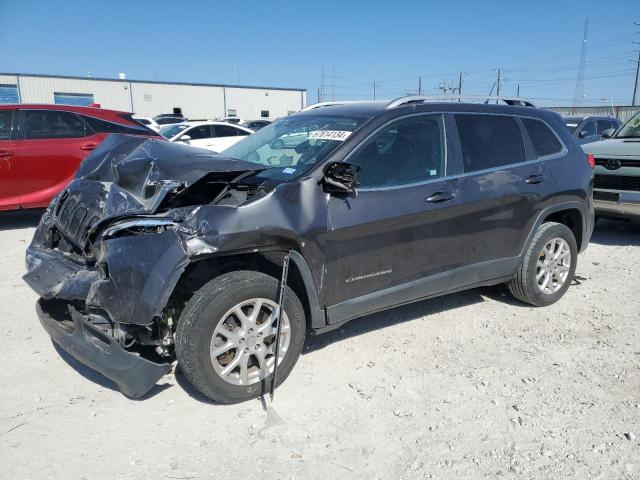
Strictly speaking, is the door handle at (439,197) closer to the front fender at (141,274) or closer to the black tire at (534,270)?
the black tire at (534,270)

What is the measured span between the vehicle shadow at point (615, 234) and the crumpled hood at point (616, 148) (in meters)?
1.04

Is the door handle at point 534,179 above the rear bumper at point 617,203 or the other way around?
above

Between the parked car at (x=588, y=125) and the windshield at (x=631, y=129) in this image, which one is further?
the parked car at (x=588, y=125)

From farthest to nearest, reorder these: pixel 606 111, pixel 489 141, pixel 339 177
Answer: pixel 606 111
pixel 489 141
pixel 339 177

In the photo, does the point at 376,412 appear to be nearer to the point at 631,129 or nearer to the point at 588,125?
the point at 631,129

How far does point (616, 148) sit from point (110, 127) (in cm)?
749

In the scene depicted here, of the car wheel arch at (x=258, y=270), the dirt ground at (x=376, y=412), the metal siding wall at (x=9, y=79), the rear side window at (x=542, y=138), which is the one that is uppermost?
the metal siding wall at (x=9, y=79)

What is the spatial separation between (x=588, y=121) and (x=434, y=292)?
11.8 metres

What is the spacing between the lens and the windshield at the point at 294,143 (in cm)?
359

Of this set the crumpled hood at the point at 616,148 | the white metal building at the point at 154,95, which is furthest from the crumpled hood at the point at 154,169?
the white metal building at the point at 154,95

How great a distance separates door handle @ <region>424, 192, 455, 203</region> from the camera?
12.4 feet

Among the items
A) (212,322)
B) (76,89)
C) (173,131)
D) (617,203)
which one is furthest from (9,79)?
(212,322)

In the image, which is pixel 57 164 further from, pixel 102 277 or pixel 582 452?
pixel 582 452

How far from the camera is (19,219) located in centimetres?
864
